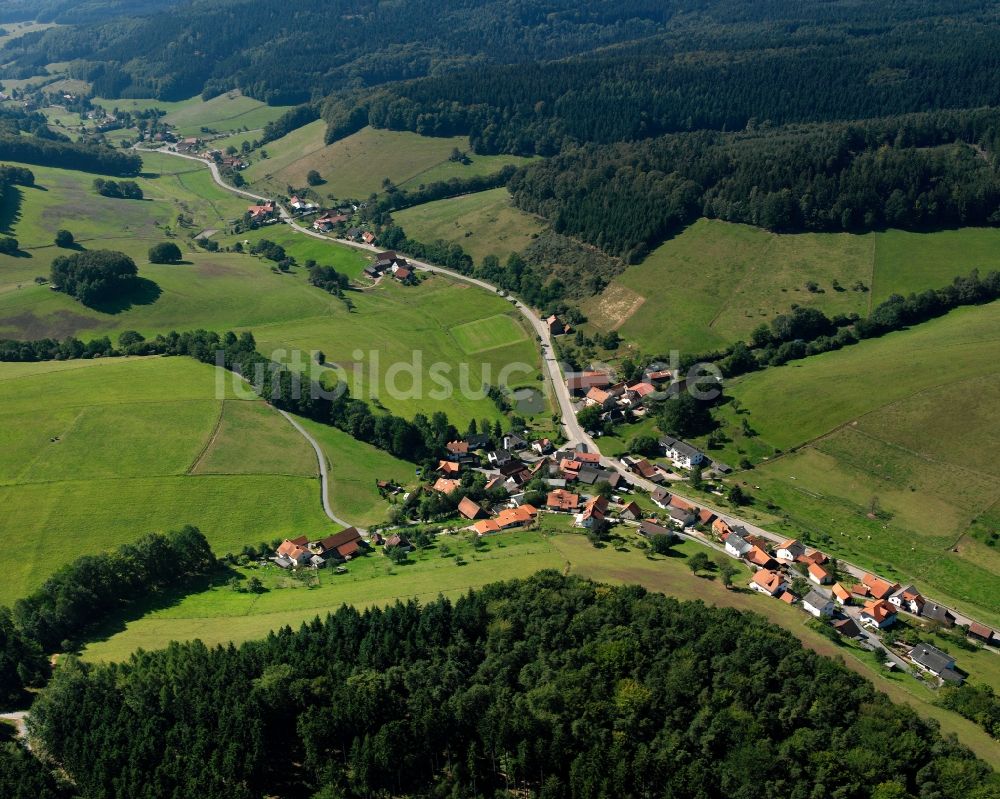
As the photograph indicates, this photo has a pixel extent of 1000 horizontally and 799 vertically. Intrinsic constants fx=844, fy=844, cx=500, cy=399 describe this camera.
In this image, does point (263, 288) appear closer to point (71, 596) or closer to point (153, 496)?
point (153, 496)

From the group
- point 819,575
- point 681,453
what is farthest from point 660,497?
point 819,575

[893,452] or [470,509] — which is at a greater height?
[893,452]

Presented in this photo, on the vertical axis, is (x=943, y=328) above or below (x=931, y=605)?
above

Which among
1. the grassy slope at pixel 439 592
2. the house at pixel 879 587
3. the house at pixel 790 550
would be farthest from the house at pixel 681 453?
the house at pixel 879 587

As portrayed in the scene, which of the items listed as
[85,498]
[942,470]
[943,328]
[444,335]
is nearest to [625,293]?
[444,335]

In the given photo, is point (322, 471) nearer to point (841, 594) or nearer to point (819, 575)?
point (819, 575)

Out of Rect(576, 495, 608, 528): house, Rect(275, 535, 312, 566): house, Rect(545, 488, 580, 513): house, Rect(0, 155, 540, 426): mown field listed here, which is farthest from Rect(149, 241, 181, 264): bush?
Rect(576, 495, 608, 528): house

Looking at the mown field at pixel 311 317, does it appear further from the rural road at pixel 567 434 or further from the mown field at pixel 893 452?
the mown field at pixel 893 452
